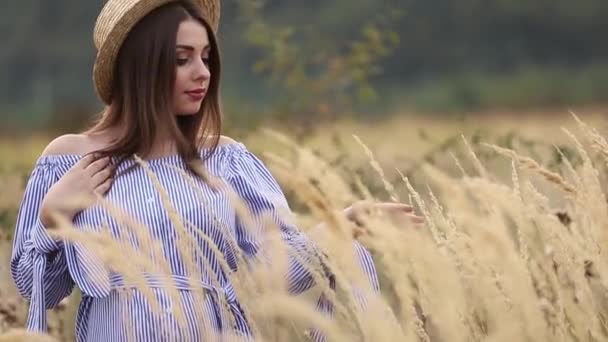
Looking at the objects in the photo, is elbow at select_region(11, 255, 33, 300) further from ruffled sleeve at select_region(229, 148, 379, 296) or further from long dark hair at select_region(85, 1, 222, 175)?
ruffled sleeve at select_region(229, 148, 379, 296)

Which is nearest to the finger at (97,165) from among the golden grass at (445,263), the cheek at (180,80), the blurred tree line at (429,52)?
the cheek at (180,80)

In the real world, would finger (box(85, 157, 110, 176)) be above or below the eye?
below

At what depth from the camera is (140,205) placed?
11.0ft

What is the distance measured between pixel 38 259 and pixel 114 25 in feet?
1.86

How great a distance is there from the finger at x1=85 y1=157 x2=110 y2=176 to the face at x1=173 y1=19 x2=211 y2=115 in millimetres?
191

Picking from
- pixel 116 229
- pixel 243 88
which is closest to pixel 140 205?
pixel 116 229

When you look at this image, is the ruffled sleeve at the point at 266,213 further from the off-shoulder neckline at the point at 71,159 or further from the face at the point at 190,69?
the face at the point at 190,69

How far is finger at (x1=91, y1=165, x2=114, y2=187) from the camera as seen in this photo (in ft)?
10.9

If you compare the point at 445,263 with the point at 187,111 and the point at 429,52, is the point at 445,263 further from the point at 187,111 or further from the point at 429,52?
the point at 429,52

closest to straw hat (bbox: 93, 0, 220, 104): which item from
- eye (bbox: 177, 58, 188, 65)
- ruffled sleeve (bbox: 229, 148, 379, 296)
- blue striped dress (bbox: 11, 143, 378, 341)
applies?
eye (bbox: 177, 58, 188, 65)

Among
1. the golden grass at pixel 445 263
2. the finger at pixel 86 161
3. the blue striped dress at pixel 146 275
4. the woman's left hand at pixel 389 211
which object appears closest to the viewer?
the golden grass at pixel 445 263

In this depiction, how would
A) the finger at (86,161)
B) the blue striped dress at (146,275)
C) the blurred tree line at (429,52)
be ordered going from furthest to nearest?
the blurred tree line at (429,52) → the finger at (86,161) → the blue striped dress at (146,275)

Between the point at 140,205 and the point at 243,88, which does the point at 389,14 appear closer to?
the point at 140,205

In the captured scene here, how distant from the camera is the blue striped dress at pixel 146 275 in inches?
127
